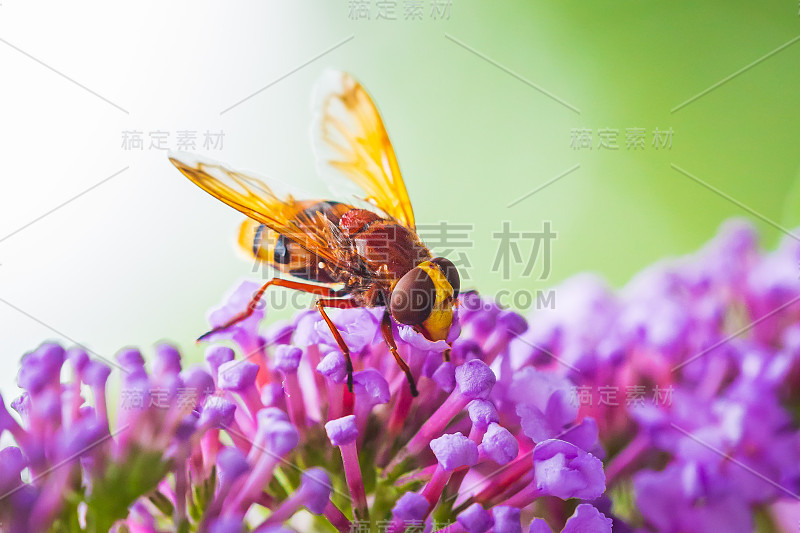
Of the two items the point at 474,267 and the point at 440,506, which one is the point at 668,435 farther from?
the point at 474,267

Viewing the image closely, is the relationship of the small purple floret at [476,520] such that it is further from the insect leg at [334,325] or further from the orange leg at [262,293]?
the orange leg at [262,293]

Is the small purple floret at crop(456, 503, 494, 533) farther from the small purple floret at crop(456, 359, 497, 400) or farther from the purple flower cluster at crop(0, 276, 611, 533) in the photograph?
the small purple floret at crop(456, 359, 497, 400)

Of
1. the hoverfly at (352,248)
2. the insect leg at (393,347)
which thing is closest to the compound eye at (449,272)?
the hoverfly at (352,248)

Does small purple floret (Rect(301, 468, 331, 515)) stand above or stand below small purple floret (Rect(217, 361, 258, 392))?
below

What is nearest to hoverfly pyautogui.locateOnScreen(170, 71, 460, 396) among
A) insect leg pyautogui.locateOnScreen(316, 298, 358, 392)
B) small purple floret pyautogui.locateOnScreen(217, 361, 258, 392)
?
insect leg pyautogui.locateOnScreen(316, 298, 358, 392)

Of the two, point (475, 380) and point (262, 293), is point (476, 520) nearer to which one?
point (475, 380)

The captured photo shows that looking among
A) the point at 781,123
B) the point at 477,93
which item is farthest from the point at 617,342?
the point at 477,93

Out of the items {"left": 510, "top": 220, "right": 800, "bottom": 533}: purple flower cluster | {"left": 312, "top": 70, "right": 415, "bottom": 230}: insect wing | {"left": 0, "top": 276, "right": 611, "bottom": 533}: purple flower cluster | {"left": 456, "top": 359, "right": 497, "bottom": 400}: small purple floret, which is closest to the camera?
{"left": 0, "top": 276, "right": 611, "bottom": 533}: purple flower cluster
